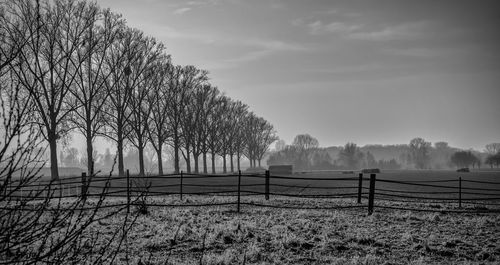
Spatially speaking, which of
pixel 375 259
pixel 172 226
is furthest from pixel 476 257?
pixel 172 226

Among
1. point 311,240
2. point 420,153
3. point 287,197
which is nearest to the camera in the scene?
point 311,240

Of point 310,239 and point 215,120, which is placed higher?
point 215,120

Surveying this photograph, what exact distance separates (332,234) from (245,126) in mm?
69459

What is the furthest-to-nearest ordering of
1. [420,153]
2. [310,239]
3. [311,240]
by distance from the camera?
[420,153] → [310,239] → [311,240]

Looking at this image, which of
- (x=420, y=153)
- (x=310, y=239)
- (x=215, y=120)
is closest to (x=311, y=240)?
(x=310, y=239)

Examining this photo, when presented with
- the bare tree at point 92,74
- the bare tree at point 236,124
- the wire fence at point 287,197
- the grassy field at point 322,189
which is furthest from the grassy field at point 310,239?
the bare tree at point 236,124

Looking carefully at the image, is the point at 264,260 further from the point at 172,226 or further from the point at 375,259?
the point at 172,226

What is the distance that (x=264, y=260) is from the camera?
7.42 m

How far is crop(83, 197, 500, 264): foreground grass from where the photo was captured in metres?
7.58

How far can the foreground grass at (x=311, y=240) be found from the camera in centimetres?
758

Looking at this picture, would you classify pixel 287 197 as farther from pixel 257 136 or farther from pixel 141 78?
pixel 257 136

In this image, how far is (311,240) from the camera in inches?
354

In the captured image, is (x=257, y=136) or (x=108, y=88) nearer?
(x=108, y=88)

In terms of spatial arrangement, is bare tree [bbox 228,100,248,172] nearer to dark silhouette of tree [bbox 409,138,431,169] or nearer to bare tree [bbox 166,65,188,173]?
bare tree [bbox 166,65,188,173]
